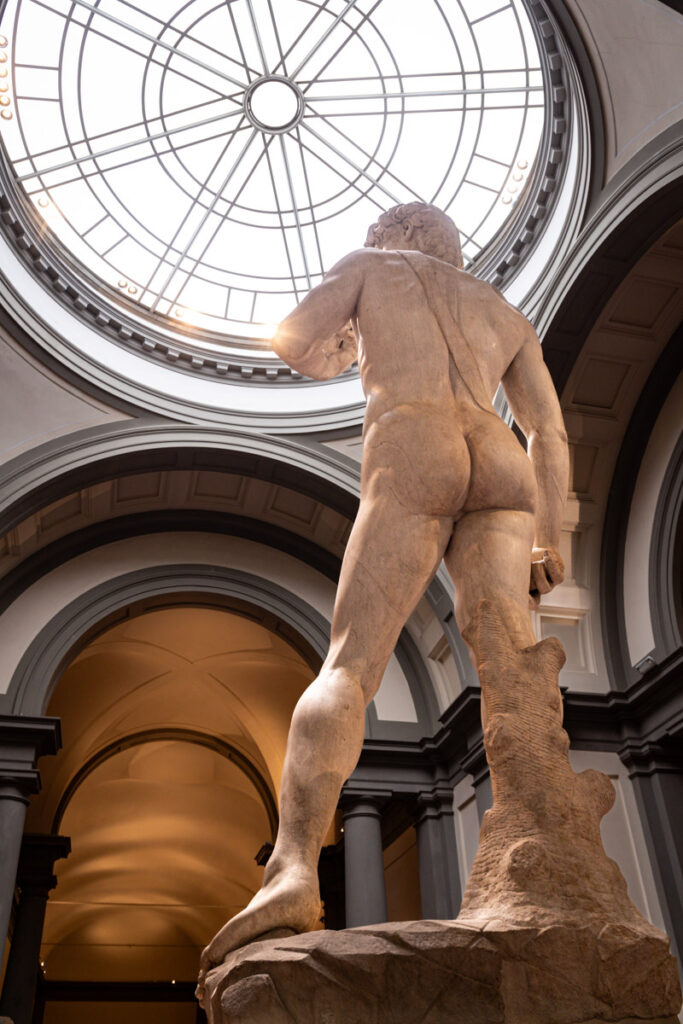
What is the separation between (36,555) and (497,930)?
383 inches

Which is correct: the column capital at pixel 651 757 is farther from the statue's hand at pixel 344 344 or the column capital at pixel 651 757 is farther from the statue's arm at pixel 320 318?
the statue's arm at pixel 320 318

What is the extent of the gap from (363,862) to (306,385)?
5736mm

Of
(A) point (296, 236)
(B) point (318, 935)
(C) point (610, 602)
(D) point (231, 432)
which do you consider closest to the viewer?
(B) point (318, 935)

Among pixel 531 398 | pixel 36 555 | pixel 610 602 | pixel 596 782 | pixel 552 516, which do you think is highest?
pixel 36 555

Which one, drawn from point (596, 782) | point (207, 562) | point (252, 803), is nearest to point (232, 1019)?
point (596, 782)

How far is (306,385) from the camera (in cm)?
1176

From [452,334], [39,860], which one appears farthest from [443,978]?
[39,860]

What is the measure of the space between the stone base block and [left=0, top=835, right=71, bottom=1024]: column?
9791 mm

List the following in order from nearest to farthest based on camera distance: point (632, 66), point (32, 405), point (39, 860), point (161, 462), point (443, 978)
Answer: point (443, 978), point (632, 66), point (32, 405), point (161, 462), point (39, 860)

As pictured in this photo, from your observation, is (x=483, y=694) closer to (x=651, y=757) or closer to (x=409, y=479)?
(x=409, y=479)

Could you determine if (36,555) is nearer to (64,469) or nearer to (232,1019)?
(64,469)

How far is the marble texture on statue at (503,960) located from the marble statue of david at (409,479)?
247 mm

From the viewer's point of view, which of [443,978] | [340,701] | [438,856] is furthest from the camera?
[438,856]

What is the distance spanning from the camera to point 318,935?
1917 mm
